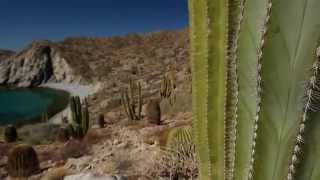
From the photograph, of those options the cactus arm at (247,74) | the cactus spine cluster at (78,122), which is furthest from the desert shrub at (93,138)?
the cactus arm at (247,74)

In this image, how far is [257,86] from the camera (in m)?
1.57

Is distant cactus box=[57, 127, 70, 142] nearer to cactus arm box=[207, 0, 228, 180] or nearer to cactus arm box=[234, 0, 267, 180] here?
cactus arm box=[207, 0, 228, 180]

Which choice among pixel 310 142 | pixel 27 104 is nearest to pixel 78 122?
pixel 310 142

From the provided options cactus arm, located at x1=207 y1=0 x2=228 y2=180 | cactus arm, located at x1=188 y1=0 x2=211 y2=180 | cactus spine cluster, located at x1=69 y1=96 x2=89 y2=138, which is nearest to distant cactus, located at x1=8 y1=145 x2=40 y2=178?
cactus spine cluster, located at x1=69 y1=96 x2=89 y2=138

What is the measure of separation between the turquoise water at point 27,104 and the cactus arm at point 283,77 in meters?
27.1

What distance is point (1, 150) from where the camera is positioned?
1371cm

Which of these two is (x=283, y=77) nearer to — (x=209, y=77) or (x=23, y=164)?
(x=209, y=77)

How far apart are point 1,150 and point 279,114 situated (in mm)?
13364

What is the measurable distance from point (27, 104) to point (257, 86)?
4123 cm

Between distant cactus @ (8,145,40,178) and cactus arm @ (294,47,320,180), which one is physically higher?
cactus arm @ (294,47,320,180)

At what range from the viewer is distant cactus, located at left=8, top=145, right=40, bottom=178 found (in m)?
9.15

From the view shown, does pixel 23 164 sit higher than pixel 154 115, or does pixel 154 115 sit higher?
pixel 23 164

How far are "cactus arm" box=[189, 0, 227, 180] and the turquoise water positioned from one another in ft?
87.0

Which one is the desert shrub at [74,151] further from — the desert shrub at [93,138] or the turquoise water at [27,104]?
the turquoise water at [27,104]
